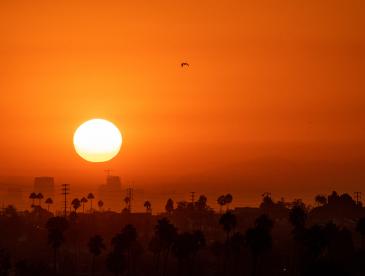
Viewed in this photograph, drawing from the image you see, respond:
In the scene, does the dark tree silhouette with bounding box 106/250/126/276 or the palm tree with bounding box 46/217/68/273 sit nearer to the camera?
the dark tree silhouette with bounding box 106/250/126/276

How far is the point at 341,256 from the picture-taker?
17075cm

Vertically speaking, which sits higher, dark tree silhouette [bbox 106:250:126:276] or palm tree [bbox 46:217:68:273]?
palm tree [bbox 46:217:68:273]

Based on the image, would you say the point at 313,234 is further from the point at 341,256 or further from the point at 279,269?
the point at 279,269

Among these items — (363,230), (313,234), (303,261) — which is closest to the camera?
(313,234)

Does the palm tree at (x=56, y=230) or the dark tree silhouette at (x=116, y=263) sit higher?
the palm tree at (x=56, y=230)

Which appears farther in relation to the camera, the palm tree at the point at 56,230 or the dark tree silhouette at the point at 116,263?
the palm tree at the point at 56,230

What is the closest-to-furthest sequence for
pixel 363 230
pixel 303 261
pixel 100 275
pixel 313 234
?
1. pixel 313 234
2. pixel 303 261
3. pixel 363 230
4. pixel 100 275

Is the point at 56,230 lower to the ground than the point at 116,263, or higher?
higher

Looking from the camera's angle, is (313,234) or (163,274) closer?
(313,234)

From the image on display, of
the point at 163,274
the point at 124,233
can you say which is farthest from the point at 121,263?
the point at 163,274

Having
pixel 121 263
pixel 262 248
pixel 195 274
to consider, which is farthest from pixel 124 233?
pixel 262 248

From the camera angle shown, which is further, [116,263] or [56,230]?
[56,230]

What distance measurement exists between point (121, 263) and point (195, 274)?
22.4 m

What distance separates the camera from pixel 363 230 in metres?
178
